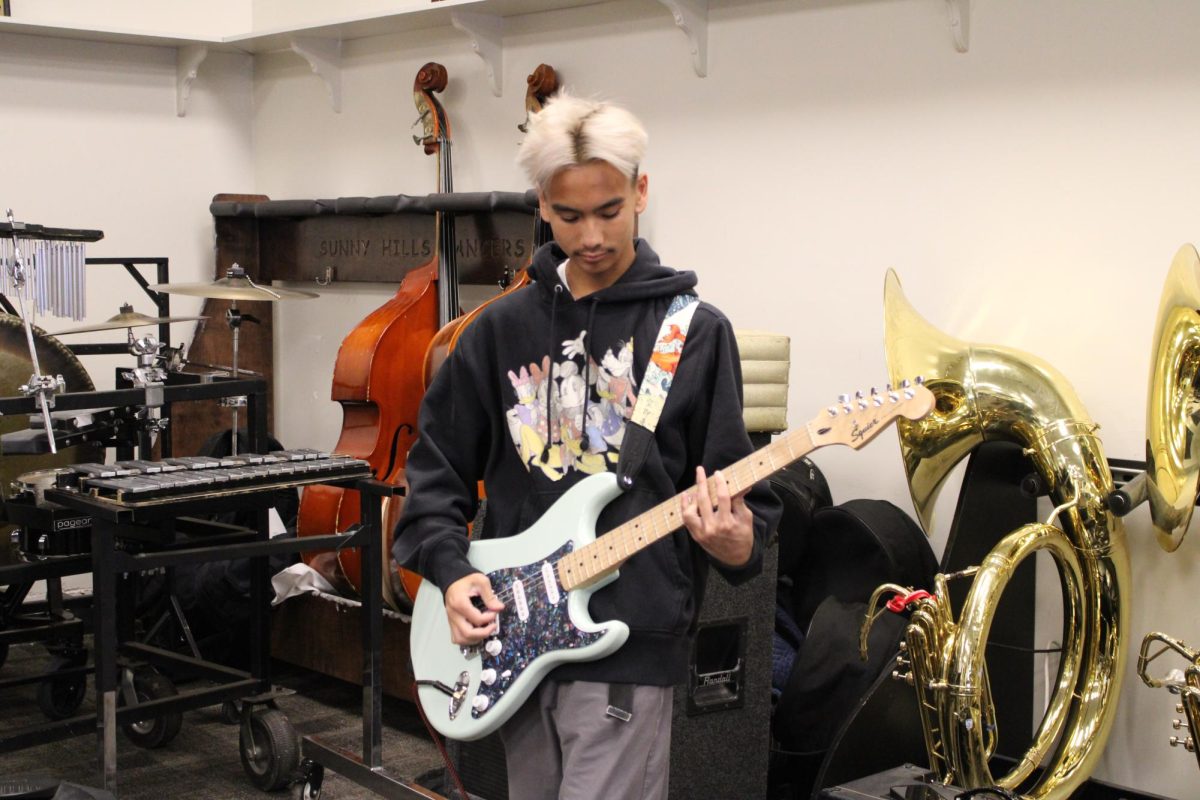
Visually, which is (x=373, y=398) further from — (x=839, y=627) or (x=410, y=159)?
(x=839, y=627)

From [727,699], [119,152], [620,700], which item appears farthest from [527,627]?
[119,152]

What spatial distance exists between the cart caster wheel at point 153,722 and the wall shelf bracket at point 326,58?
2202mm

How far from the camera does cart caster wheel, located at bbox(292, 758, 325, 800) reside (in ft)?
11.0

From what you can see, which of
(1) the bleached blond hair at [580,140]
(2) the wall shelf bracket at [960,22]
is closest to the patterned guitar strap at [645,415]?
(1) the bleached blond hair at [580,140]

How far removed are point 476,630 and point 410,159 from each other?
3.13 m

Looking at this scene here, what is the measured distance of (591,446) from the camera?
6.10 feet

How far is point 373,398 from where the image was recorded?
393cm

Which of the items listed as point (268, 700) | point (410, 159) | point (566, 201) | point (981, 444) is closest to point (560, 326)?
point (566, 201)

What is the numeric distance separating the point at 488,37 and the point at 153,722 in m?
2.26

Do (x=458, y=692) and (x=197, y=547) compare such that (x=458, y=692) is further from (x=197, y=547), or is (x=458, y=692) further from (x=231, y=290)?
(x=231, y=290)

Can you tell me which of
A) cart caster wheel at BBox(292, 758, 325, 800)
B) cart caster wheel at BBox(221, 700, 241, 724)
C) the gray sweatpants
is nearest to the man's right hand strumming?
the gray sweatpants

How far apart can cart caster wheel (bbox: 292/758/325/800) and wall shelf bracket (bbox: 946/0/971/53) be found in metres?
2.31

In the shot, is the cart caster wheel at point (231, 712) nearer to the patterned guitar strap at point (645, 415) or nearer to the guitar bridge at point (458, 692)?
the guitar bridge at point (458, 692)

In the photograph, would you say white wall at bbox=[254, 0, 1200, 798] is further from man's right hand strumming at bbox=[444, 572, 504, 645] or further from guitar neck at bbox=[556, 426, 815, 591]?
man's right hand strumming at bbox=[444, 572, 504, 645]
